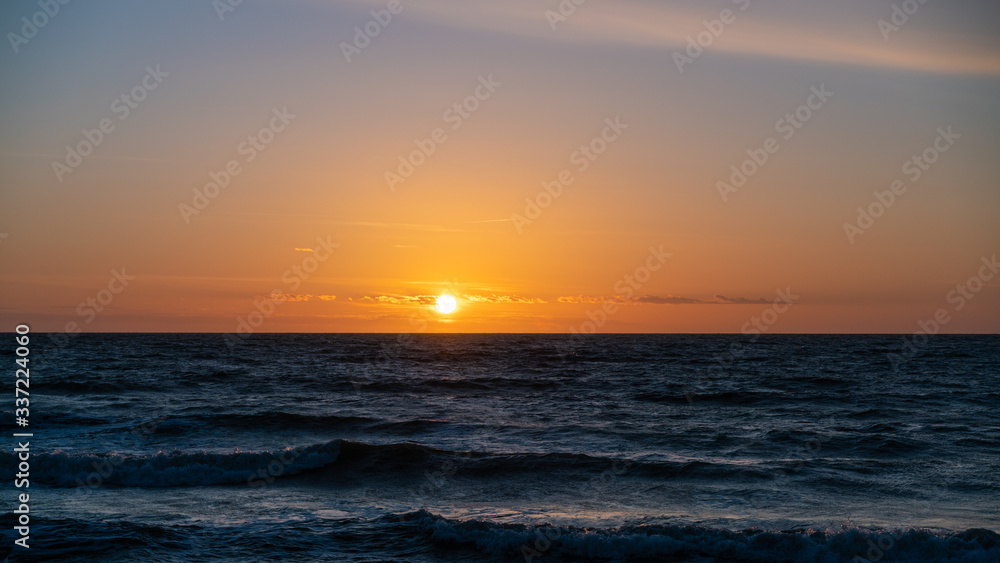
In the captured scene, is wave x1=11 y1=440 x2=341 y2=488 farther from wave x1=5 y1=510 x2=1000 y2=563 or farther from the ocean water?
wave x1=5 y1=510 x2=1000 y2=563

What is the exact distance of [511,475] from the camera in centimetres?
1814

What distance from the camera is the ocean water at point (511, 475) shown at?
12242mm

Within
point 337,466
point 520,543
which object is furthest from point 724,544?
point 337,466

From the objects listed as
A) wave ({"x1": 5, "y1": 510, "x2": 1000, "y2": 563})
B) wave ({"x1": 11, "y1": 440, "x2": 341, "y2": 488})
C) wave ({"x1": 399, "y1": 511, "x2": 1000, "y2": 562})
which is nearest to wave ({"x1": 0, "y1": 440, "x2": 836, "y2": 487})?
wave ({"x1": 11, "y1": 440, "x2": 341, "y2": 488})

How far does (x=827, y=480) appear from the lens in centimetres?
1756

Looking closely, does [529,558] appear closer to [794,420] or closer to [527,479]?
[527,479]

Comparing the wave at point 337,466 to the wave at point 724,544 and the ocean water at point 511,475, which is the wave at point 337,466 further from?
the wave at point 724,544

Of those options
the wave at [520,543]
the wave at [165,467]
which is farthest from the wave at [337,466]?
the wave at [520,543]

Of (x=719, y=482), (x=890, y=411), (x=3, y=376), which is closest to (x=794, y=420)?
(x=890, y=411)

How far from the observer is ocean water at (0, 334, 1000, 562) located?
12242 mm

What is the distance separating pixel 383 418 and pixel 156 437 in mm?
8203

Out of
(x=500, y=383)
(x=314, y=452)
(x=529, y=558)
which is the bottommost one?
(x=529, y=558)

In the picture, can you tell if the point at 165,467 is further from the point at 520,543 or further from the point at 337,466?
the point at 520,543

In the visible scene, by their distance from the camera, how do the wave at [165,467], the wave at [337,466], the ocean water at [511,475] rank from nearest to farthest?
the ocean water at [511,475] → the wave at [165,467] → the wave at [337,466]
